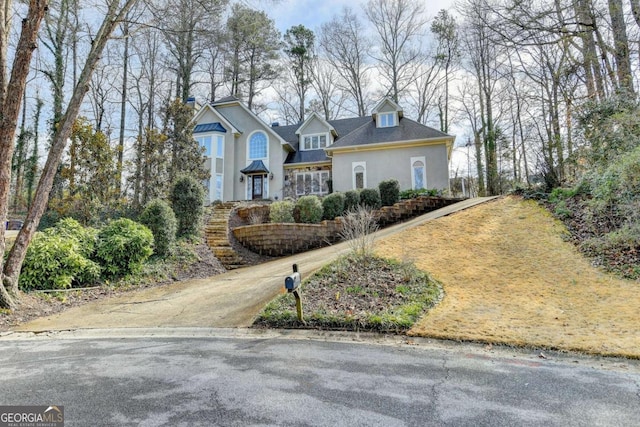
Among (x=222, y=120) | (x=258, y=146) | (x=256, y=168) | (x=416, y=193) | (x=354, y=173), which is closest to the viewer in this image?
(x=416, y=193)

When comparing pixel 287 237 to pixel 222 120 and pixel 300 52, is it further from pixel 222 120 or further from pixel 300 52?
pixel 300 52

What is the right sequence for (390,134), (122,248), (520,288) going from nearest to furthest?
(520,288) → (122,248) → (390,134)

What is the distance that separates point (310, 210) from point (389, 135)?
9185 mm

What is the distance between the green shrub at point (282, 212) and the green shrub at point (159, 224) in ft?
13.1

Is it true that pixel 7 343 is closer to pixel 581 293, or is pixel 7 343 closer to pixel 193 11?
pixel 581 293

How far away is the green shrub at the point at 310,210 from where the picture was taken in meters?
12.2

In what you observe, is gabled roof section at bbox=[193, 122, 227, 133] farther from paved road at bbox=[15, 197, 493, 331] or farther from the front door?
paved road at bbox=[15, 197, 493, 331]

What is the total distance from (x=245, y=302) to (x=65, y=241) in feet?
15.1

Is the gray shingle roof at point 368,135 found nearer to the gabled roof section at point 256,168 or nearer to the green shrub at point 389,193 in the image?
the gabled roof section at point 256,168

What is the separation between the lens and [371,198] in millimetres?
13656

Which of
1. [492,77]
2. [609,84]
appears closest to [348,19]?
[492,77]

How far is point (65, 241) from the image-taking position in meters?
7.29

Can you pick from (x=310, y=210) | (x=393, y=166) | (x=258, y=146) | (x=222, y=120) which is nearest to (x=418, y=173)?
(x=393, y=166)

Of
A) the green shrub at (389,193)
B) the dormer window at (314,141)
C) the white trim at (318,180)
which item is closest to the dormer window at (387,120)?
the dormer window at (314,141)
